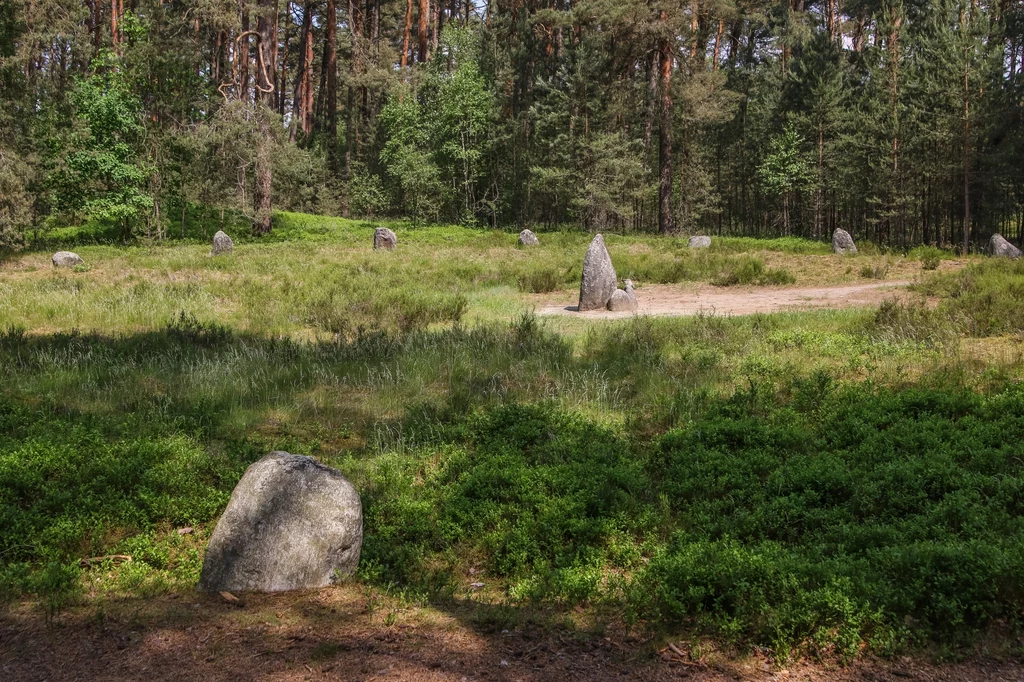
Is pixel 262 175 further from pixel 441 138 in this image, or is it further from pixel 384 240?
pixel 441 138

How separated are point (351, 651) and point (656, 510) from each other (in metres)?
2.62

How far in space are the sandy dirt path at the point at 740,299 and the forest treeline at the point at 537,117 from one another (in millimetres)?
14390

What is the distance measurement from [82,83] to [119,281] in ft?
44.5

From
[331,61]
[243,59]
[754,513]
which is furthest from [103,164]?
[754,513]

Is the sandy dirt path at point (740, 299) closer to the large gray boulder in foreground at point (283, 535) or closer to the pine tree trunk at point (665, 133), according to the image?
the large gray boulder in foreground at point (283, 535)

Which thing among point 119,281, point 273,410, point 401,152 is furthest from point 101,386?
point 401,152

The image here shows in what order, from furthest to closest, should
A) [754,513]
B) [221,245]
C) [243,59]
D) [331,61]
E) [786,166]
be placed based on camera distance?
[331,61] → [786,166] → [243,59] → [221,245] → [754,513]

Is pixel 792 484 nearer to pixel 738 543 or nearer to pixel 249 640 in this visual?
pixel 738 543

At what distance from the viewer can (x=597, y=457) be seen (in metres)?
6.21

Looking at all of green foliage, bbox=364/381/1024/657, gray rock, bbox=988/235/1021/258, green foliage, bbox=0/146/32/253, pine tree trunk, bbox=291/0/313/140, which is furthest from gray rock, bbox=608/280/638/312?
pine tree trunk, bbox=291/0/313/140

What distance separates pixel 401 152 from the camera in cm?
3638

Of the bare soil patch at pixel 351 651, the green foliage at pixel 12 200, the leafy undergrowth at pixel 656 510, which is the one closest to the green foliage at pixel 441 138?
the green foliage at pixel 12 200

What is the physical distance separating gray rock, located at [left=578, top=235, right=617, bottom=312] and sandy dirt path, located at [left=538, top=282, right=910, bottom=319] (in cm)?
26

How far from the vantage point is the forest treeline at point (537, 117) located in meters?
26.2
